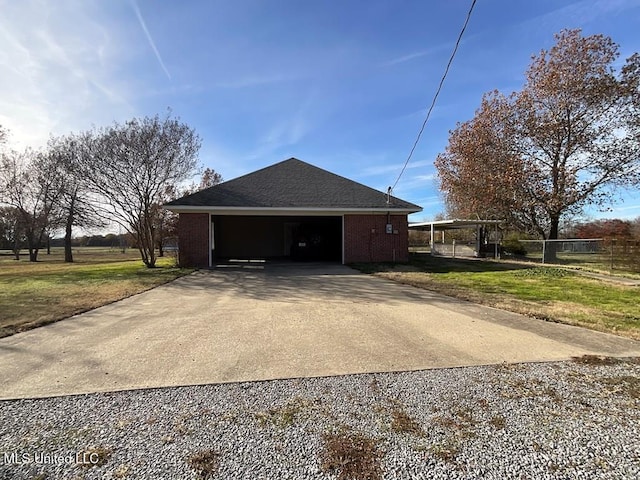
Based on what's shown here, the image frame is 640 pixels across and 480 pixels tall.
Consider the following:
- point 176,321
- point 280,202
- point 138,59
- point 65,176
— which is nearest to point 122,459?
point 176,321

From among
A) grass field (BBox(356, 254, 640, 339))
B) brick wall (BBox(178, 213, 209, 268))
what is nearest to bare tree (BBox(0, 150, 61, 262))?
brick wall (BBox(178, 213, 209, 268))

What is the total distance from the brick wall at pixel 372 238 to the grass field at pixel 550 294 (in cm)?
244

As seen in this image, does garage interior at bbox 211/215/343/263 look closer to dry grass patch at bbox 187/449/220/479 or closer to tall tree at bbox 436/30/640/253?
tall tree at bbox 436/30/640/253

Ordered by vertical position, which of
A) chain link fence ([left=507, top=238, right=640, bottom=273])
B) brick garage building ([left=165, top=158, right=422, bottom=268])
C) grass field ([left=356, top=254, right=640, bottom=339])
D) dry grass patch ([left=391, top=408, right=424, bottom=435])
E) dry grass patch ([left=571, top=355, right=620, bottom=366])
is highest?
brick garage building ([left=165, top=158, right=422, bottom=268])

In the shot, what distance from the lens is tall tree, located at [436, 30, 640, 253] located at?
17094 millimetres

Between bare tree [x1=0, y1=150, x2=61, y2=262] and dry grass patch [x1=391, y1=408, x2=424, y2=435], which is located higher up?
bare tree [x1=0, y1=150, x2=61, y2=262]

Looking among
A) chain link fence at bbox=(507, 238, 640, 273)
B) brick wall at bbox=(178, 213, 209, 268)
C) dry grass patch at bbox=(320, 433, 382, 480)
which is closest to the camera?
dry grass patch at bbox=(320, 433, 382, 480)

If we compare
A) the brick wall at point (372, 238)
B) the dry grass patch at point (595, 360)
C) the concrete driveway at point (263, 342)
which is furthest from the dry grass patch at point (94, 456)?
the brick wall at point (372, 238)

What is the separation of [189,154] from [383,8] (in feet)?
35.2

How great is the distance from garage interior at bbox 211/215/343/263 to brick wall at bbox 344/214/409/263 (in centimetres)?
349

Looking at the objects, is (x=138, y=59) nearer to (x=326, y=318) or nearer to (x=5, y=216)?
(x=326, y=318)

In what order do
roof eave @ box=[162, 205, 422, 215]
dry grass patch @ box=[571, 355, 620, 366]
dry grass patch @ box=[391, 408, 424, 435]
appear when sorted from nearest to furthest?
dry grass patch @ box=[391, 408, 424, 435] → dry grass patch @ box=[571, 355, 620, 366] → roof eave @ box=[162, 205, 422, 215]

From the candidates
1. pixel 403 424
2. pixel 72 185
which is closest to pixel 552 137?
pixel 403 424

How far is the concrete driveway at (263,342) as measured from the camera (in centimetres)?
338
